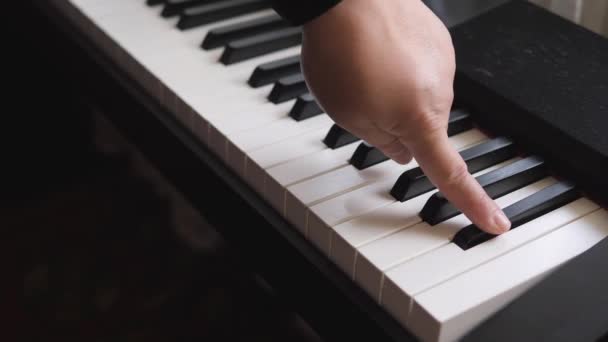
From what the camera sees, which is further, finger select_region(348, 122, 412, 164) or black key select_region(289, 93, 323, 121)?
black key select_region(289, 93, 323, 121)

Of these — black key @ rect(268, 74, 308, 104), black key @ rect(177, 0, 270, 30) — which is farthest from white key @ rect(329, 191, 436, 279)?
black key @ rect(177, 0, 270, 30)

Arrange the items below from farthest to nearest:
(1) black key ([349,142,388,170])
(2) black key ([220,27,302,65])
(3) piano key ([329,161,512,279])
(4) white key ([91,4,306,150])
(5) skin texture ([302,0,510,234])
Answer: (2) black key ([220,27,302,65]) → (4) white key ([91,4,306,150]) → (1) black key ([349,142,388,170]) → (3) piano key ([329,161,512,279]) → (5) skin texture ([302,0,510,234])

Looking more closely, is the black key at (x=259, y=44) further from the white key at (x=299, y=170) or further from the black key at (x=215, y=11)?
the white key at (x=299, y=170)

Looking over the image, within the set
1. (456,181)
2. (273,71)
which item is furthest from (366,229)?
(273,71)

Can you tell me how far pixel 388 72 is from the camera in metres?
0.67

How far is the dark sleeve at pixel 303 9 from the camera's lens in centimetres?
68

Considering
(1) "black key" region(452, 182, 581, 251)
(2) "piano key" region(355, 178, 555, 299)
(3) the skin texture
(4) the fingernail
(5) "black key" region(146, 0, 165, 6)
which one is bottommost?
(5) "black key" region(146, 0, 165, 6)

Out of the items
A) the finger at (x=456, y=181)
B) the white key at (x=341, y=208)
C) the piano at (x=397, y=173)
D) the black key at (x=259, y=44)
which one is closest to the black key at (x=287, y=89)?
the piano at (x=397, y=173)

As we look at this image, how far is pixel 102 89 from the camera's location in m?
1.25

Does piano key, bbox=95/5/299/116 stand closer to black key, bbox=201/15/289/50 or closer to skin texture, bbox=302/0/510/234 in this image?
black key, bbox=201/15/289/50

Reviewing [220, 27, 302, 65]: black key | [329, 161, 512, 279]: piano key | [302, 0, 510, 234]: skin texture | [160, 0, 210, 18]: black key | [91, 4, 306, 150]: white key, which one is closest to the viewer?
[302, 0, 510, 234]: skin texture

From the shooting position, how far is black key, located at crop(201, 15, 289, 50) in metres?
1.16

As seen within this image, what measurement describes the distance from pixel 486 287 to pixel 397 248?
93 millimetres

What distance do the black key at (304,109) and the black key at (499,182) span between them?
0.78ft
